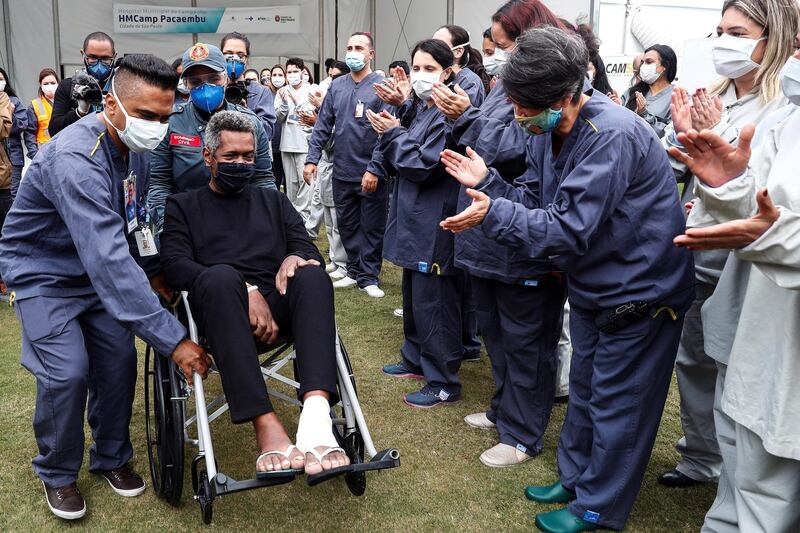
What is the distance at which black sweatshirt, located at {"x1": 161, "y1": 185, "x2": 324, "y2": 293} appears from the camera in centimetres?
294

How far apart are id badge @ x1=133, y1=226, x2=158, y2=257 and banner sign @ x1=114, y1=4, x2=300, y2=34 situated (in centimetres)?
1233

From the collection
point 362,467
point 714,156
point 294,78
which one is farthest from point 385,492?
point 294,78

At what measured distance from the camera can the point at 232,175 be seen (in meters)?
2.98

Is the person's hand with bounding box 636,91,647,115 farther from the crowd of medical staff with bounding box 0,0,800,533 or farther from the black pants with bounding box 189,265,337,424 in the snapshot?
the black pants with bounding box 189,265,337,424

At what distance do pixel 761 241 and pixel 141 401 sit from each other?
3174 mm

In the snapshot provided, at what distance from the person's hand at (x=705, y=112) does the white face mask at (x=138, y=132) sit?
6.23 ft

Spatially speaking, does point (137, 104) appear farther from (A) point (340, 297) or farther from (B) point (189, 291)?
(A) point (340, 297)

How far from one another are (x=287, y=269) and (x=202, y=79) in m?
1.22

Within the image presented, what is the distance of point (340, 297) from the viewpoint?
18.8ft

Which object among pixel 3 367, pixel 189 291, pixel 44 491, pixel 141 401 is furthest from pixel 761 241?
pixel 3 367

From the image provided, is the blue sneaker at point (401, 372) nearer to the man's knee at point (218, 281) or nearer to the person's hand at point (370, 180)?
the person's hand at point (370, 180)

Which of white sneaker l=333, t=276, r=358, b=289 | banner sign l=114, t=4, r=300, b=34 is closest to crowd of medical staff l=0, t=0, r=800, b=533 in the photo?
white sneaker l=333, t=276, r=358, b=289

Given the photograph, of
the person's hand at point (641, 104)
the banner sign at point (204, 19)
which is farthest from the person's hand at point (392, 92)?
the banner sign at point (204, 19)

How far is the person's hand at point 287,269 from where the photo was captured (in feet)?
A: 9.18
